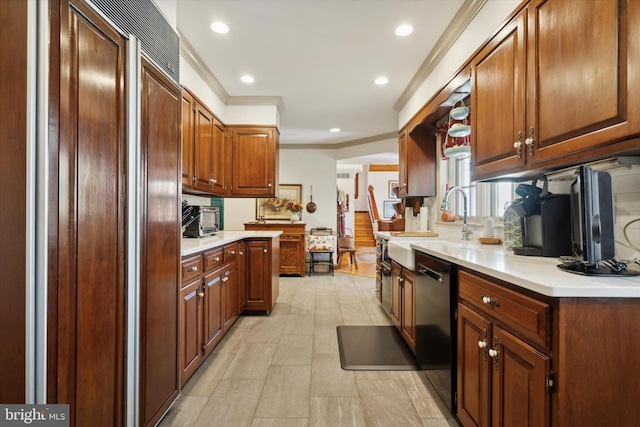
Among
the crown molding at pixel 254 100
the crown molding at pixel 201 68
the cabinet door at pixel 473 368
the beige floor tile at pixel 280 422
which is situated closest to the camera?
the cabinet door at pixel 473 368

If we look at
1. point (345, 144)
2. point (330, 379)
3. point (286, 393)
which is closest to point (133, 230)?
point (286, 393)

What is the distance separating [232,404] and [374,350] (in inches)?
48.2

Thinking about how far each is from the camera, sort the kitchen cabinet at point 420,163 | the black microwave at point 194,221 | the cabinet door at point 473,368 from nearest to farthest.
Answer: the cabinet door at point 473,368, the black microwave at point 194,221, the kitchen cabinet at point 420,163

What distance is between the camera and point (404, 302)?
2590 mm

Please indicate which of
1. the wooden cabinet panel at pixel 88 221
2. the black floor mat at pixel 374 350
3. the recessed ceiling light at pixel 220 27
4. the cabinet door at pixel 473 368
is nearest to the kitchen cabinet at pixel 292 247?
the black floor mat at pixel 374 350

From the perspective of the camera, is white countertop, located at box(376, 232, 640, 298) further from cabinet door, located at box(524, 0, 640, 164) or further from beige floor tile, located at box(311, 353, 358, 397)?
beige floor tile, located at box(311, 353, 358, 397)

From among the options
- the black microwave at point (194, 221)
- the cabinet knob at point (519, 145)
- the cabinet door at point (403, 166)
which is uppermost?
the cabinet door at point (403, 166)

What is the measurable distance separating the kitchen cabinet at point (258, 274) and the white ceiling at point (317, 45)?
1840 mm

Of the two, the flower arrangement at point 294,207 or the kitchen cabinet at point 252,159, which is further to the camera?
the flower arrangement at point 294,207

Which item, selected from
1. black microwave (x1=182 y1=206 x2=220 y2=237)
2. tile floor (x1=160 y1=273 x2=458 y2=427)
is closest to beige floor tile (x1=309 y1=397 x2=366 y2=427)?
tile floor (x1=160 y1=273 x2=458 y2=427)

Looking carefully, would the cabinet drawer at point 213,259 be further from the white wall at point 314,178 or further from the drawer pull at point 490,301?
the white wall at point 314,178

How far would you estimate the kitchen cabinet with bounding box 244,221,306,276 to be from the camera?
17.8 ft

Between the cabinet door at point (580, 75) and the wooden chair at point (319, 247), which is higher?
the cabinet door at point (580, 75)

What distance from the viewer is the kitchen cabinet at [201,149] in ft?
8.87
